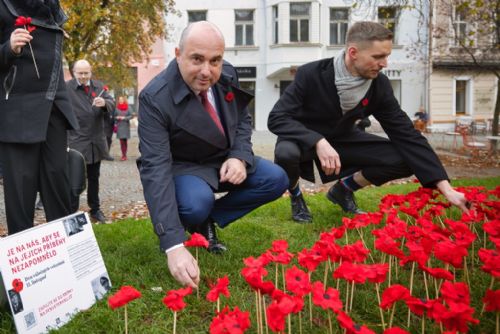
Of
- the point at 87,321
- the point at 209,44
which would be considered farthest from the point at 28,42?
the point at 87,321

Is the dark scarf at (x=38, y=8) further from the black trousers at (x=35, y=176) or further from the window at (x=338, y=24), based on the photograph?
the window at (x=338, y=24)

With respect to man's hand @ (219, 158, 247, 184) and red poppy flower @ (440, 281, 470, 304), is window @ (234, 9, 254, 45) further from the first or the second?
red poppy flower @ (440, 281, 470, 304)

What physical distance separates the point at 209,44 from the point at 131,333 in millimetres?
1595

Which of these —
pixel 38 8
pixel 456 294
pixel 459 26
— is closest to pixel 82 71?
pixel 38 8

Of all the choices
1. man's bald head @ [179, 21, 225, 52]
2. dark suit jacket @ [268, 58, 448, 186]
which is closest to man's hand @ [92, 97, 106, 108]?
dark suit jacket @ [268, 58, 448, 186]

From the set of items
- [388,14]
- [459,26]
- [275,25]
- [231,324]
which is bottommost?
[231,324]

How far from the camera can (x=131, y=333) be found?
2.40 m

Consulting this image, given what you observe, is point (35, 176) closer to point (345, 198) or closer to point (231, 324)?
point (231, 324)

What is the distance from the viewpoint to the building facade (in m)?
27.5

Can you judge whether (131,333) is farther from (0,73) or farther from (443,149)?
(443,149)

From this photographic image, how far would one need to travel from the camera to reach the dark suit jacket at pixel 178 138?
258cm

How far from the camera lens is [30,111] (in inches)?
123

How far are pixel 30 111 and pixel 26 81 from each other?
0.66 feet

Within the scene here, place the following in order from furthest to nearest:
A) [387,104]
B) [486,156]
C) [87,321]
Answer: [486,156]
[387,104]
[87,321]
